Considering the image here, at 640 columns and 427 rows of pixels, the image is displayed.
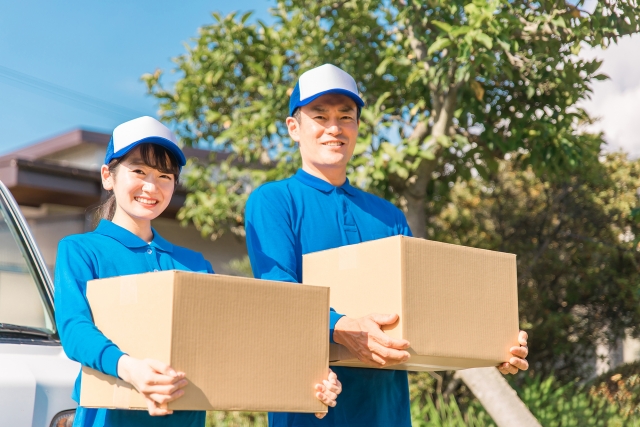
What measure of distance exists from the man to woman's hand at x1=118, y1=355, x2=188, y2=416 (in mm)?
531

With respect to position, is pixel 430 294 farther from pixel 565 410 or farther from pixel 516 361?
pixel 565 410

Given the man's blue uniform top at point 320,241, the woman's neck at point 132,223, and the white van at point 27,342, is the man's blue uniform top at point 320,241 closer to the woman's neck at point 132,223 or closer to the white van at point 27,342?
the woman's neck at point 132,223

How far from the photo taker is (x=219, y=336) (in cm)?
183

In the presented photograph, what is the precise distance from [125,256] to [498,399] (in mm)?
3581

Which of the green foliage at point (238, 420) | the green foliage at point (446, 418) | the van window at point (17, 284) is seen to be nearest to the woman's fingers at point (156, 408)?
the van window at point (17, 284)

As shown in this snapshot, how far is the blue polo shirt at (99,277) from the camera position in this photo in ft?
6.27

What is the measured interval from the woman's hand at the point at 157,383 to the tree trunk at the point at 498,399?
12.1ft

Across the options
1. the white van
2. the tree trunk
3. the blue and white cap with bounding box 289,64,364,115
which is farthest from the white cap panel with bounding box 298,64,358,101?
the tree trunk

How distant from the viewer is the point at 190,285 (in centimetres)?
178

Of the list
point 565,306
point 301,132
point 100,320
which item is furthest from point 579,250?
point 100,320

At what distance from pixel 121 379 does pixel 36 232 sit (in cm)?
882

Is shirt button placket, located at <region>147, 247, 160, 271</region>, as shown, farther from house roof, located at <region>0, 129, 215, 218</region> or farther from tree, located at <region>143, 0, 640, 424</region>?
house roof, located at <region>0, 129, 215, 218</region>

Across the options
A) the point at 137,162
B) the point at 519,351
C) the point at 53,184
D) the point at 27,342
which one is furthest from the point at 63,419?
the point at 53,184

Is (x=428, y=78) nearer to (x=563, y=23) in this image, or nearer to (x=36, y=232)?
(x=563, y=23)
